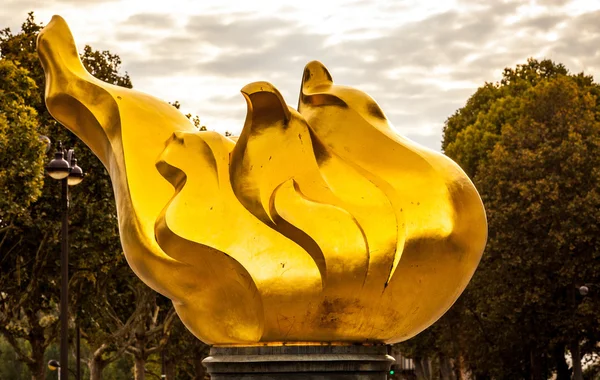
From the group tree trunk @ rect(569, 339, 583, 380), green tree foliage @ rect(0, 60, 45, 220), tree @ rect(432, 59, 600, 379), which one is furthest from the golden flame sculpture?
tree trunk @ rect(569, 339, 583, 380)

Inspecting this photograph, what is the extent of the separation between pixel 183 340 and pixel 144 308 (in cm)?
1142

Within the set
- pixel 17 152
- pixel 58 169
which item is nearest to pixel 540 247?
pixel 17 152

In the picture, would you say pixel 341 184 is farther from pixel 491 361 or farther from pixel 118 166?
pixel 491 361

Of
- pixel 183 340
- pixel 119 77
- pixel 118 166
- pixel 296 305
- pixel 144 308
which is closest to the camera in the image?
pixel 296 305

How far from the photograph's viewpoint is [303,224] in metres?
11.7

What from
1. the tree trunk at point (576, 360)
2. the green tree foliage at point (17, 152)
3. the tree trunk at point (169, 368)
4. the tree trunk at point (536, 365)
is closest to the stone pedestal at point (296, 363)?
the green tree foliage at point (17, 152)

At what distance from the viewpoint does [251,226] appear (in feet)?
38.8

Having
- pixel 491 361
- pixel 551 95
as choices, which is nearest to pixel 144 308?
pixel 491 361

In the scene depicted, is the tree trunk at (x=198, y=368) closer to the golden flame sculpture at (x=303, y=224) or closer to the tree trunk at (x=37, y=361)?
the tree trunk at (x=37, y=361)

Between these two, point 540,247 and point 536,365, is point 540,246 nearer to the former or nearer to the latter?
point 540,247

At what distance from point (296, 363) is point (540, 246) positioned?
2642cm

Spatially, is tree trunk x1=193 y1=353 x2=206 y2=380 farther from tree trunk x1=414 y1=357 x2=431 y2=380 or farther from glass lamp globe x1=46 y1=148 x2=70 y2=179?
glass lamp globe x1=46 y1=148 x2=70 y2=179

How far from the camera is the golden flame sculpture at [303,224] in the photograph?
1162 cm

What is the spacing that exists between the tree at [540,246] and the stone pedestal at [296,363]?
973 inches
